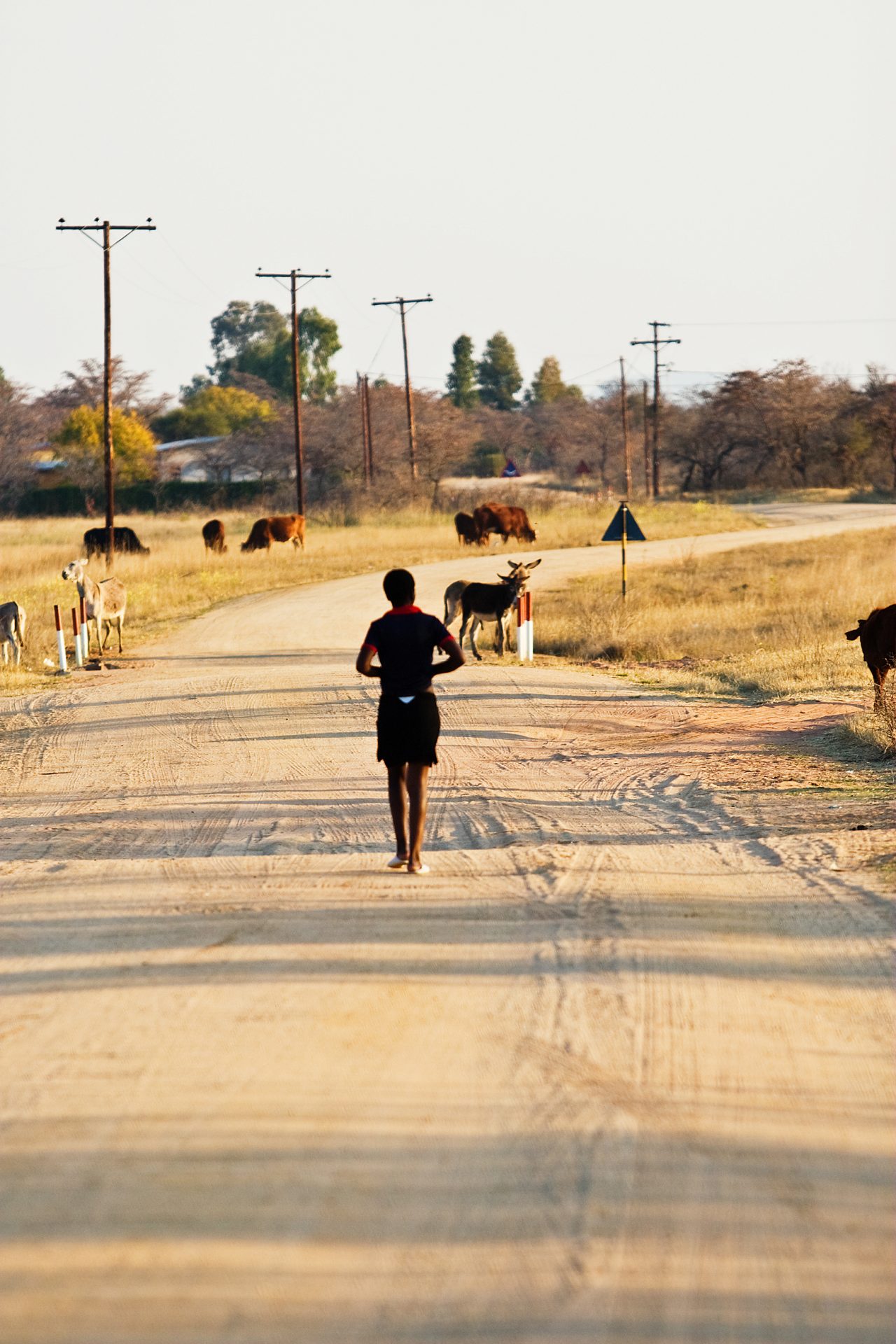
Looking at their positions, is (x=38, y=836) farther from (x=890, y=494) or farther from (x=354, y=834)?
(x=890, y=494)

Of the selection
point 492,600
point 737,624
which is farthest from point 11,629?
point 737,624

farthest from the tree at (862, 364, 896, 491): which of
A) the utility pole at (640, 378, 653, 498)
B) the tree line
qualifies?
the utility pole at (640, 378, 653, 498)

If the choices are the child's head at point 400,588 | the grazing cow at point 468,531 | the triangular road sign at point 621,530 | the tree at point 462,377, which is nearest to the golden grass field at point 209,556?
the grazing cow at point 468,531

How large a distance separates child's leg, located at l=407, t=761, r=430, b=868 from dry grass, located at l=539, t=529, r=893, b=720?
889 cm

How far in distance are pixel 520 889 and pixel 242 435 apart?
270ft

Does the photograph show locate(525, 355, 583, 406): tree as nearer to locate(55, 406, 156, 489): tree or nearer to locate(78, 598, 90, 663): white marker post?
locate(55, 406, 156, 489): tree

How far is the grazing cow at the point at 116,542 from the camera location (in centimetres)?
4200

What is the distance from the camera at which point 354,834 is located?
10.2m

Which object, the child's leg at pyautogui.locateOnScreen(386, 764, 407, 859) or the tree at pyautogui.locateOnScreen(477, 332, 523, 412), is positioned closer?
the child's leg at pyautogui.locateOnScreen(386, 764, 407, 859)

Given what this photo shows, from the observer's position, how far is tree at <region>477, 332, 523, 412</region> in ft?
436

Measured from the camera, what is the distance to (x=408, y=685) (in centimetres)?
866

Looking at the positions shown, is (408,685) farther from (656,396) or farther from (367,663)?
(656,396)

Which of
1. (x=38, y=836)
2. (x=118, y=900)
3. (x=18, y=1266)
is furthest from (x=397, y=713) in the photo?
(x=18, y=1266)

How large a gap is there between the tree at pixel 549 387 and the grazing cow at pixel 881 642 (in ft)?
414
